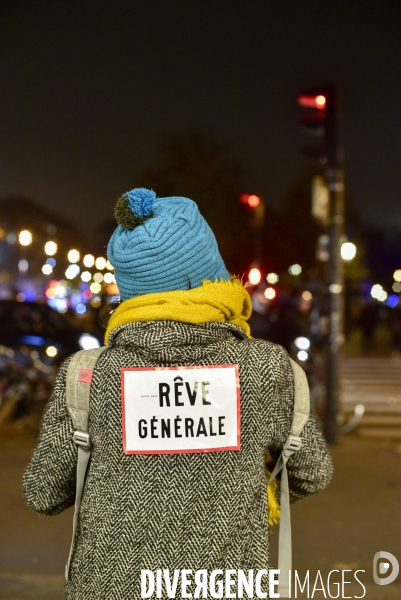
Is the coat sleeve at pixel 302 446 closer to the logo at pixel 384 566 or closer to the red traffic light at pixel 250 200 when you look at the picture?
the logo at pixel 384 566

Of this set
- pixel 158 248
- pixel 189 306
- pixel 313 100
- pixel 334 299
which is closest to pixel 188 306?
pixel 189 306

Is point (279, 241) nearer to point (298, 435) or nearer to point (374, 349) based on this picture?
point (374, 349)

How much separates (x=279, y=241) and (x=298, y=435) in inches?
1589

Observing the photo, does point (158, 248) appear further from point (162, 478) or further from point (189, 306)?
point (162, 478)

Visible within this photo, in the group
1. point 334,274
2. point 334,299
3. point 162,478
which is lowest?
point 162,478

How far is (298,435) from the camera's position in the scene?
183 cm

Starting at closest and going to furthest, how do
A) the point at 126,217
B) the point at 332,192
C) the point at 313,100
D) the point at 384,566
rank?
the point at 126,217 → the point at 384,566 → the point at 313,100 → the point at 332,192

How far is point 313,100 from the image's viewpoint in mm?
8359

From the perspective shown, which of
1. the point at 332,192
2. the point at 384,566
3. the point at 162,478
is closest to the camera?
the point at 162,478

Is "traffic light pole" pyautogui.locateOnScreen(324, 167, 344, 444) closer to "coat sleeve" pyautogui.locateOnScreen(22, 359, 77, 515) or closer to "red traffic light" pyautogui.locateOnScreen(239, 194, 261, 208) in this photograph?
"red traffic light" pyautogui.locateOnScreen(239, 194, 261, 208)

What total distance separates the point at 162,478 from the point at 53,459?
0.93 feet

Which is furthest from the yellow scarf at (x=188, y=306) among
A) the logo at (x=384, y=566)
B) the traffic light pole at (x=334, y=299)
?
the traffic light pole at (x=334, y=299)

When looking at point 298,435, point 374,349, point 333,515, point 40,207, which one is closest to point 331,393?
point 333,515

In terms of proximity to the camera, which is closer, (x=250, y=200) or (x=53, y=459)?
(x=53, y=459)
